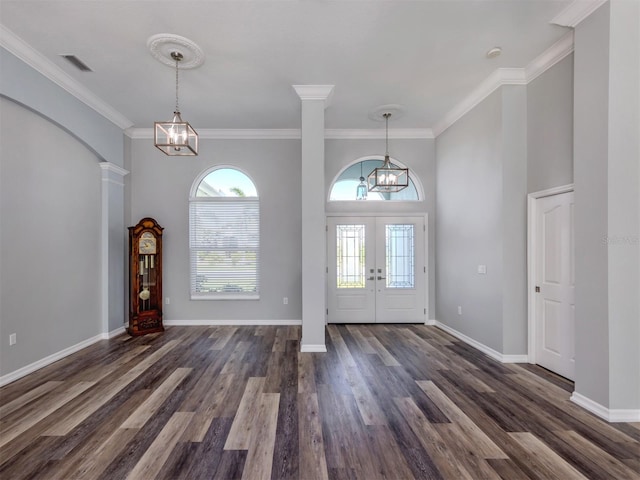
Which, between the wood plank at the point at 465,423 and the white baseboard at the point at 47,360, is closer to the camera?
the wood plank at the point at 465,423

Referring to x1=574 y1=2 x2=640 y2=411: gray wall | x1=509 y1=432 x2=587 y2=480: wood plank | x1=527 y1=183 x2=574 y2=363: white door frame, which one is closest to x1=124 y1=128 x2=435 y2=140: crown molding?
x1=527 y1=183 x2=574 y2=363: white door frame

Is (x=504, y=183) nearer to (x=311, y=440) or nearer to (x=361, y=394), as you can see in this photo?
(x=361, y=394)

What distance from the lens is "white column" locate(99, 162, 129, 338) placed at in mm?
4504

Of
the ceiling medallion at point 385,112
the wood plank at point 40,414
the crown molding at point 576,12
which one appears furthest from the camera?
the ceiling medallion at point 385,112

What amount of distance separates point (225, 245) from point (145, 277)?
Answer: 136 cm

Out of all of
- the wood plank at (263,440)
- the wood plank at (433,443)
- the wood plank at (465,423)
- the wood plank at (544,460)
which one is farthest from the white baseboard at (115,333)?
the wood plank at (544,460)

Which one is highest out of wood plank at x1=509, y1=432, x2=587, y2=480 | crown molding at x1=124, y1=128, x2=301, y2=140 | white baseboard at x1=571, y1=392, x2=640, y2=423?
crown molding at x1=124, y1=128, x2=301, y2=140

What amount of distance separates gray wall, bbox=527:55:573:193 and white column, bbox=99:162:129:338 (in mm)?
5827

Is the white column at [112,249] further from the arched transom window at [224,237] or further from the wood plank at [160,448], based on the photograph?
the wood plank at [160,448]

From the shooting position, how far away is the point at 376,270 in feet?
17.7

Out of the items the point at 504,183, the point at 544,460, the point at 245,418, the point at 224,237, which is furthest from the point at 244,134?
the point at 544,460

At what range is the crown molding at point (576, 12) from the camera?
247cm

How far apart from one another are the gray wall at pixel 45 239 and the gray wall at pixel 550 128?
5.76 meters

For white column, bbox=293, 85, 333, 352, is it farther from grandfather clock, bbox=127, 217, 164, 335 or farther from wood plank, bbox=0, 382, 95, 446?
grandfather clock, bbox=127, 217, 164, 335
